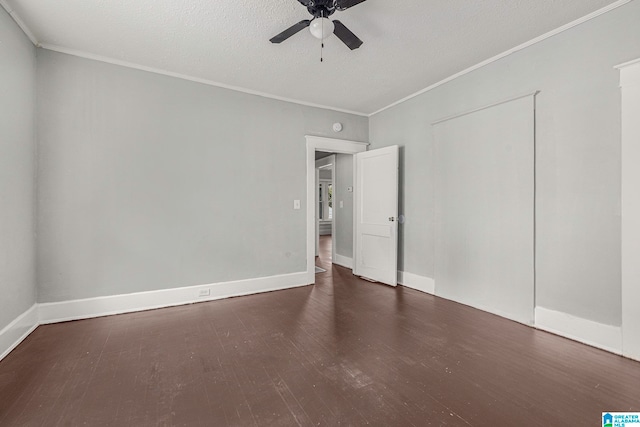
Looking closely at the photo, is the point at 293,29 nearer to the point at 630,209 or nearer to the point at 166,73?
the point at 166,73

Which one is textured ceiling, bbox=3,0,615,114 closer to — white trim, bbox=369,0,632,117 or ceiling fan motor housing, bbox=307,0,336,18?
white trim, bbox=369,0,632,117

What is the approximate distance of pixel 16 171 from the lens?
8.21 ft

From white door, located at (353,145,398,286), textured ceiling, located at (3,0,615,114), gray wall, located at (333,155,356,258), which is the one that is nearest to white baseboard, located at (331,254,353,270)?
gray wall, located at (333,155,356,258)

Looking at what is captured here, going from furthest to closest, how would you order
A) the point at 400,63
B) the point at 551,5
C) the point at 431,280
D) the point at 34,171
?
the point at 431,280 → the point at 400,63 → the point at 34,171 → the point at 551,5

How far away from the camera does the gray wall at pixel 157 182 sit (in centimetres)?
296

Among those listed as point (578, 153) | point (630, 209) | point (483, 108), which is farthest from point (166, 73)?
point (630, 209)

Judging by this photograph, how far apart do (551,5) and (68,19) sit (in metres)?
4.01

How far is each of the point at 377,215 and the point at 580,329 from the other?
8.60 feet

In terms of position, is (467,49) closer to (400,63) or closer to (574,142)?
(400,63)

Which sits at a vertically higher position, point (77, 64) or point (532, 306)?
point (77, 64)

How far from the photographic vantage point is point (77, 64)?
9.92 feet

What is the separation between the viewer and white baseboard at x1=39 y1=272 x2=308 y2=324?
2973mm

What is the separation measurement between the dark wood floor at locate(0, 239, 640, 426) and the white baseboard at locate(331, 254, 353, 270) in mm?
2389

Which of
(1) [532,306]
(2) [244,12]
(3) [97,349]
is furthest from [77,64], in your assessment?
(1) [532,306]
